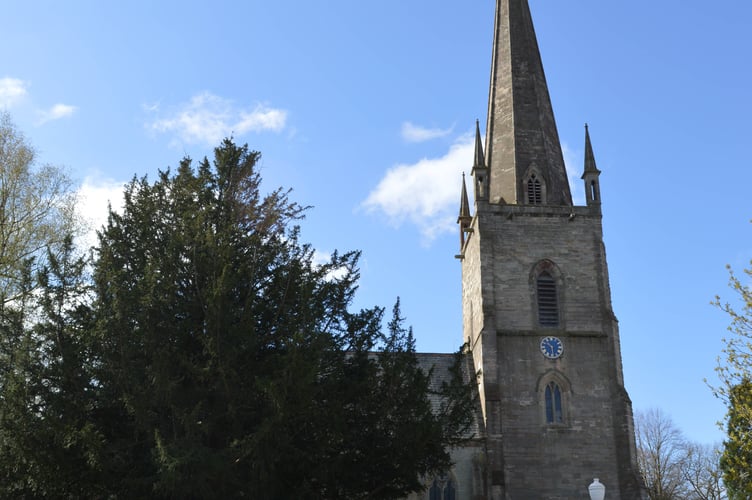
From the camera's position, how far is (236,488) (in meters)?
16.9

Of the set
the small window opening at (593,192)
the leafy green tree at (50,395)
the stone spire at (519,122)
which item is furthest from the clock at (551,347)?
the leafy green tree at (50,395)

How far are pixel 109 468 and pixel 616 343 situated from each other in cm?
2088

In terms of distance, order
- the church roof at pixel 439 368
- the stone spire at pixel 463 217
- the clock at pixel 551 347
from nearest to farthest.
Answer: the clock at pixel 551 347 < the church roof at pixel 439 368 < the stone spire at pixel 463 217

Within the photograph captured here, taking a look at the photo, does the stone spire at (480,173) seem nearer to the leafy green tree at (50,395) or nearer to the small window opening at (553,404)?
the small window opening at (553,404)

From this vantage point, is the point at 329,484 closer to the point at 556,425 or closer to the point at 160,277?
the point at 160,277

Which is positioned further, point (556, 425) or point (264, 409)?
point (556, 425)

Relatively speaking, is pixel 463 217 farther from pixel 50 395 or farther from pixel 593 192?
pixel 50 395

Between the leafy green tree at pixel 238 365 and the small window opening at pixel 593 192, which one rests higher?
the small window opening at pixel 593 192

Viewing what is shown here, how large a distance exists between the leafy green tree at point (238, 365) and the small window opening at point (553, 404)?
410 inches

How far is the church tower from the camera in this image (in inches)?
1173

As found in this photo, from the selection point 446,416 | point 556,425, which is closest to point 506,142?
point 556,425

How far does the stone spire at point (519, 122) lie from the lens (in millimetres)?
34844

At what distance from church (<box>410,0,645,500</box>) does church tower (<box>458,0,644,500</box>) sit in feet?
0.13

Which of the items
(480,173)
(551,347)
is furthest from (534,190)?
(551,347)
